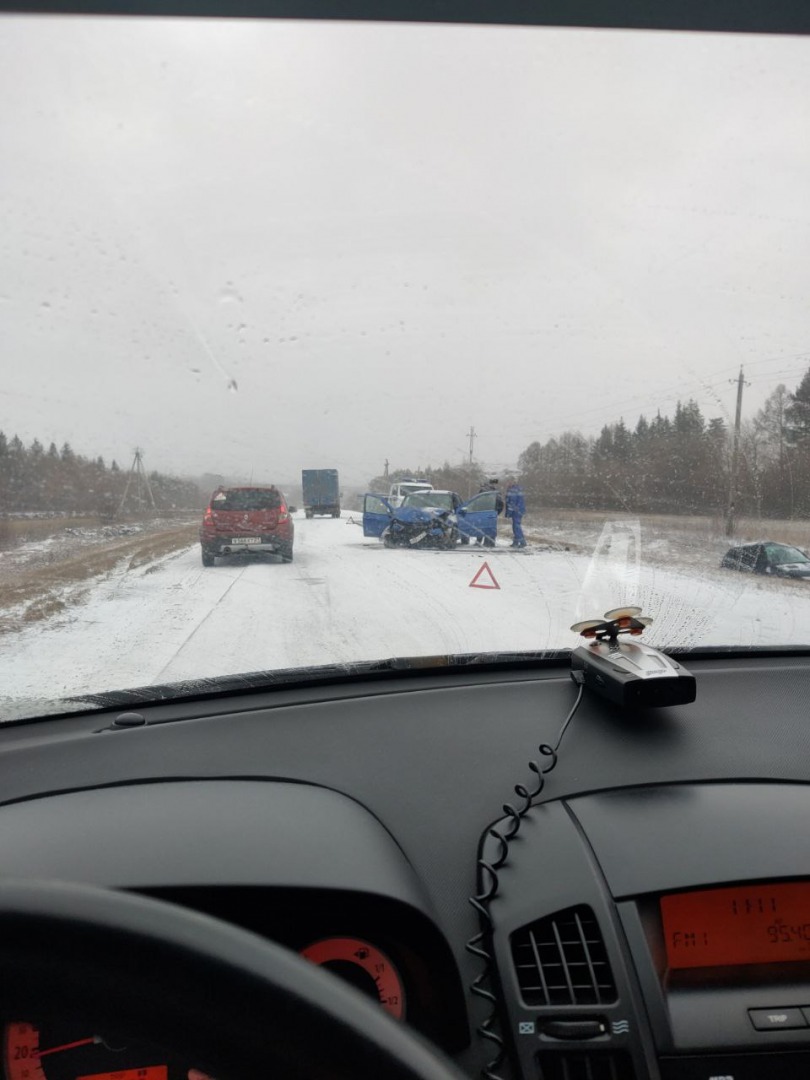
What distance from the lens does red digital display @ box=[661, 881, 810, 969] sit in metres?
2.47

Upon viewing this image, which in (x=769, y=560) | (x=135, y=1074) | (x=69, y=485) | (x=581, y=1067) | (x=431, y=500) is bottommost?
(x=581, y=1067)

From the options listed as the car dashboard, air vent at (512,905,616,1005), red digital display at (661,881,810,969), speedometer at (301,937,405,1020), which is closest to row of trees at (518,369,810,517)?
the car dashboard

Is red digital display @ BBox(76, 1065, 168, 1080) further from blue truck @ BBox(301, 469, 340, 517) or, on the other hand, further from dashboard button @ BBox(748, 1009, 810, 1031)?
blue truck @ BBox(301, 469, 340, 517)

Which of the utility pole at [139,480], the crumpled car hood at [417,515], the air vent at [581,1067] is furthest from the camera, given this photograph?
the crumpled car hood at [417,515]

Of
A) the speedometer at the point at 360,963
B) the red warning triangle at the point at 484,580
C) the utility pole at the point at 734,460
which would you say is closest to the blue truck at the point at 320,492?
the red warning triangle at the point at 484,580

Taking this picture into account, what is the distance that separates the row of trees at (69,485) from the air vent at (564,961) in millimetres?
2168

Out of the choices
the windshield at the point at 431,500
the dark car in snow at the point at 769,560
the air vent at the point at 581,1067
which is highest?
the windshield at the point at 431,500

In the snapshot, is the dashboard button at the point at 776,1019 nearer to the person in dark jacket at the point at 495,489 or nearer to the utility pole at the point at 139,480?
the person in dark jacket at the point at 495,489

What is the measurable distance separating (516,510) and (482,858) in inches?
75.0

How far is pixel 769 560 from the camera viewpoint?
12.8ft

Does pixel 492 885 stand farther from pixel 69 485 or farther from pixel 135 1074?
pixel 69 485

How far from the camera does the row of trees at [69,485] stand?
3.00 metres

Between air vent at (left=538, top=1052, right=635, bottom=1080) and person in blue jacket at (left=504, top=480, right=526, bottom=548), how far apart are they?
2372 millimetres

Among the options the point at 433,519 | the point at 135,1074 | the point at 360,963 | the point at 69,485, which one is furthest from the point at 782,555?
the point at 135,1074
